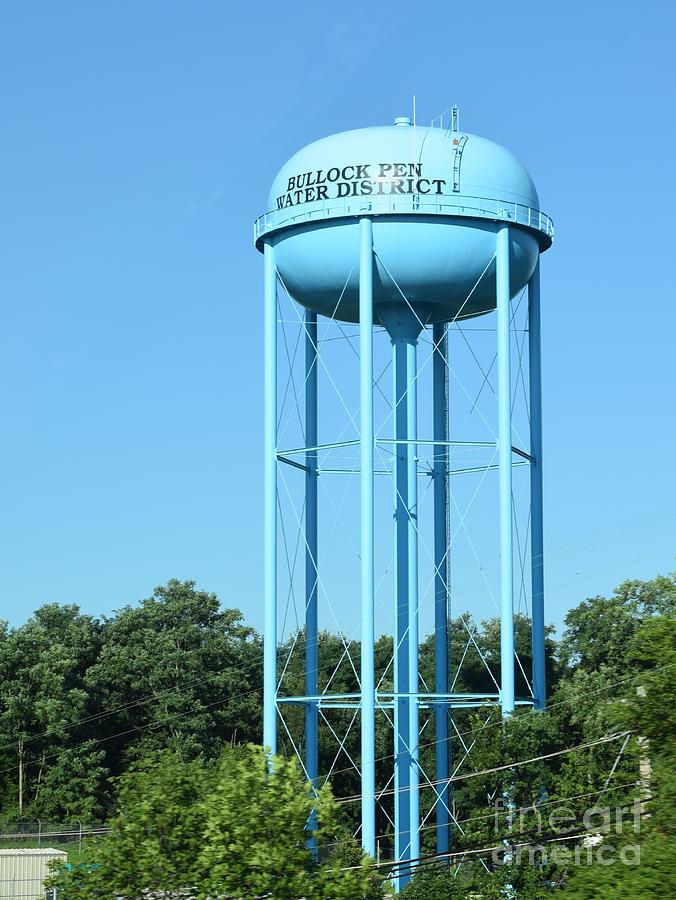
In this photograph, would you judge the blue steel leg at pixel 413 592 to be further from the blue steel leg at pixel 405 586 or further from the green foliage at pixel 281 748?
the green foliage at pixel 281 748

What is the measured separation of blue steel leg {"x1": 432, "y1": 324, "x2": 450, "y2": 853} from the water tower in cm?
8

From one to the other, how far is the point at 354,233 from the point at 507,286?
3.43 meters

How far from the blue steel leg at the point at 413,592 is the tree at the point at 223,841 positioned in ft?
42.2

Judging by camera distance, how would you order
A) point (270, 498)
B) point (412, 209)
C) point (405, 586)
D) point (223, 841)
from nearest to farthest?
point (223, 841)
point (412, 209)
point (270, 498)
point (405, 586)

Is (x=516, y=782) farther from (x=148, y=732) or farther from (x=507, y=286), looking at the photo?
(x=148, y=732)

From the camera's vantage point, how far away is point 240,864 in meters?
20.8

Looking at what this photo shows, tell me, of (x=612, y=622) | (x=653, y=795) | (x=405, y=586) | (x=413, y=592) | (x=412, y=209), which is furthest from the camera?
(x=612, y=622)

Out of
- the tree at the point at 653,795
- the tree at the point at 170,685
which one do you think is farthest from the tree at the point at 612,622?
the tree at the point at 653,795

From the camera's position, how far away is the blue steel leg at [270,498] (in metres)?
35.9

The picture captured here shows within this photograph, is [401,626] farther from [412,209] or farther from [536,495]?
[412,209]

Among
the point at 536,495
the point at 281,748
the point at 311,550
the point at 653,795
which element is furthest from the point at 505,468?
the point at 281,748

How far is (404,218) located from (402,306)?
9.25ft

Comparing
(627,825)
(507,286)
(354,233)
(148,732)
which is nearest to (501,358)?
(507,286)

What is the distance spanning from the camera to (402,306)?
37375 mm
